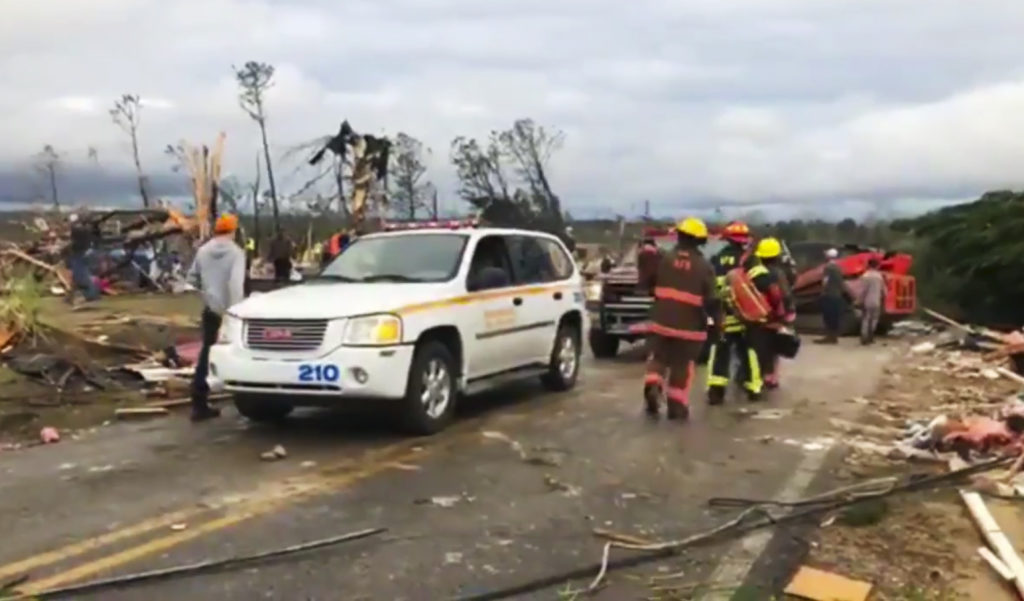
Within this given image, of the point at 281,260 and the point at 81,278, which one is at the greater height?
the point at 281,260

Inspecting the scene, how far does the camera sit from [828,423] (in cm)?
1116

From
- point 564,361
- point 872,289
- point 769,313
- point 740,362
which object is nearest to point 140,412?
point 564,361

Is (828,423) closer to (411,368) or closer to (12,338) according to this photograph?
(411,368)

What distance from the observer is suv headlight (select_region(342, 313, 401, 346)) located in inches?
368

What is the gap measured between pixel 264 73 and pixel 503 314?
31.3 meters

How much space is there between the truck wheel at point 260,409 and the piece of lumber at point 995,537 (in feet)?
17.5

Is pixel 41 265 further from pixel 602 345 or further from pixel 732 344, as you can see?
pixel 732 344

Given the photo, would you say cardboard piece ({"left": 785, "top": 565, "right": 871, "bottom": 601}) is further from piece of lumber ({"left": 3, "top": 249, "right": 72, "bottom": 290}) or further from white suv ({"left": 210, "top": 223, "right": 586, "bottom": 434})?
piece of lumber ({"left": 3, "top": 249, "right": 72, "bottom": 290})

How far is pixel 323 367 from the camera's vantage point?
30.5 ft

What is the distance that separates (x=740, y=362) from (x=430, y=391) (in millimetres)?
4559

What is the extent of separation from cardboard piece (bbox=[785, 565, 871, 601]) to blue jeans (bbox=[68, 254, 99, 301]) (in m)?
24.0

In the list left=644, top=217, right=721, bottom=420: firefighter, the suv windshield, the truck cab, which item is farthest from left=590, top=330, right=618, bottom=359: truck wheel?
the suv windshield

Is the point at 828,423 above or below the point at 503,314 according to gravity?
below

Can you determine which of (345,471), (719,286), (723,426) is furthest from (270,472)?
(719,286)
